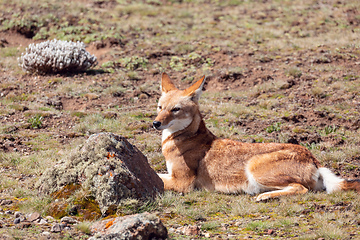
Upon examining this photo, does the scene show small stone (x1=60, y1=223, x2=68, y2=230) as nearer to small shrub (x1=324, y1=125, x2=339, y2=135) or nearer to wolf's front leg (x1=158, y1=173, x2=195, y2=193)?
wolf's front leg (x1=158, y1=173, x2=195, y2=193)

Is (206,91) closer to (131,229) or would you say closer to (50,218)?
(50,218)

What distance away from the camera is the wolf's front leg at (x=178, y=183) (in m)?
6.07

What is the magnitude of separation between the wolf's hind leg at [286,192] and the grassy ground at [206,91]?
6.7 inches

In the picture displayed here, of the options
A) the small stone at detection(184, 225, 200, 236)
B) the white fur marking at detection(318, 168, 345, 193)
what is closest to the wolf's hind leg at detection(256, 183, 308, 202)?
the white fur marking at detection(318, 168, 345, 193)

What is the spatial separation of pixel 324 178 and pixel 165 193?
8.23 feet

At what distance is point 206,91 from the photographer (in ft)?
41.9

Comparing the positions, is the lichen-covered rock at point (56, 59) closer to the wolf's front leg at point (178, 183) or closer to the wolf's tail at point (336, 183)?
the wolf's front leg at point (178, 183)

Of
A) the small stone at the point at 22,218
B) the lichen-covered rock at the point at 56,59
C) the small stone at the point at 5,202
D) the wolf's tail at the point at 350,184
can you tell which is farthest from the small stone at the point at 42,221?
the lichen-covered rock at the point at 56,59

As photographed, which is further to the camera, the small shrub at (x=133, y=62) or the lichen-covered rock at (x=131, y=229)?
the small shrub at (x=133, y=62)

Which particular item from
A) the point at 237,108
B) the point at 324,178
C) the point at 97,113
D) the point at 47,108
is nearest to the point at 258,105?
the point at 237,108

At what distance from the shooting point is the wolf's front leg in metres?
6.07

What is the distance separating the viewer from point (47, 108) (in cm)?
1047

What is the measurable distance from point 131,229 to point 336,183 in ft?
11.4

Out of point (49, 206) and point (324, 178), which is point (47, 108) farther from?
point (324, 178)
